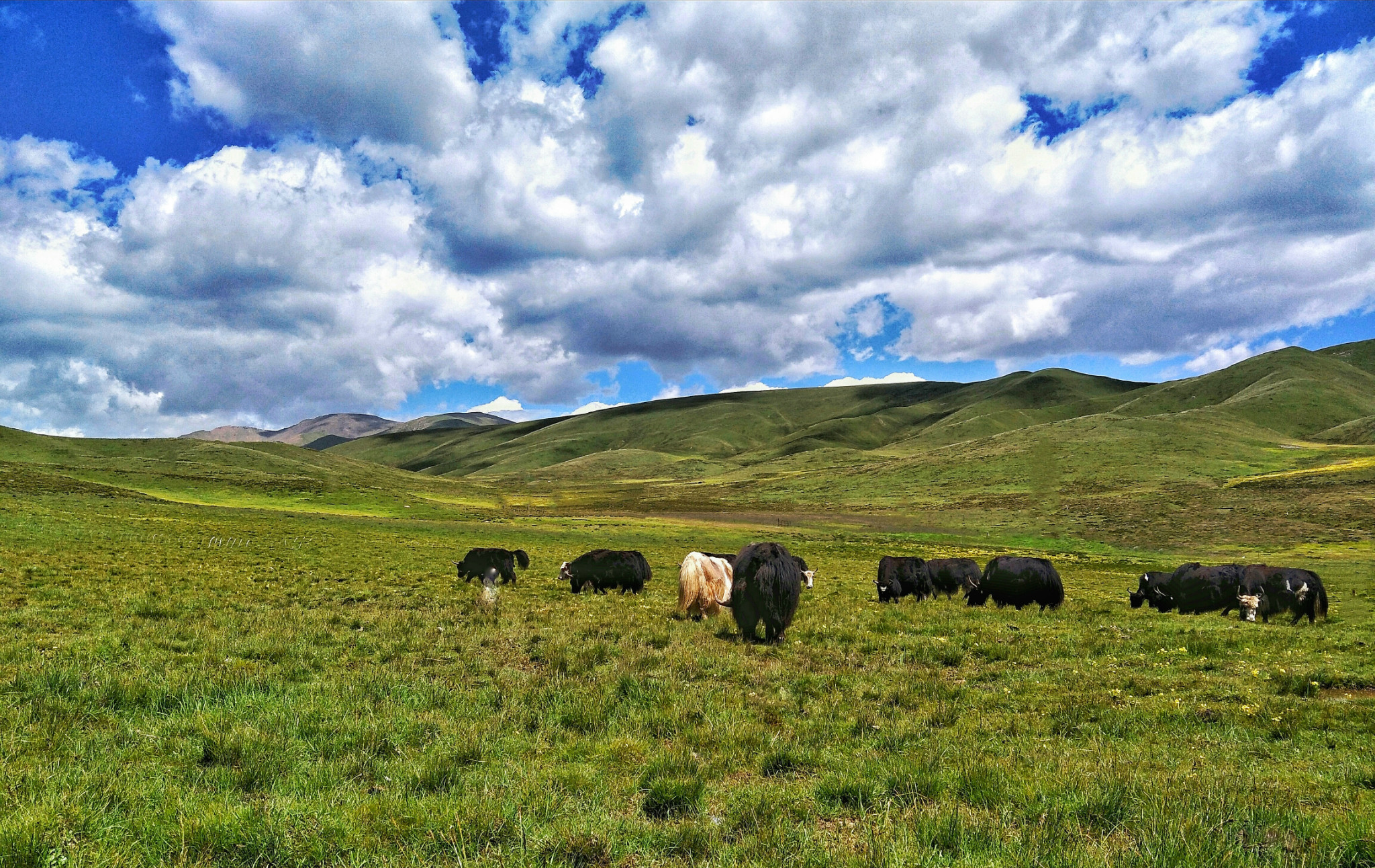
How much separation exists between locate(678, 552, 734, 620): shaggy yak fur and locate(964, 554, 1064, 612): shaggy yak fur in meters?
10.2

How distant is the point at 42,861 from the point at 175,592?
17.3 meters

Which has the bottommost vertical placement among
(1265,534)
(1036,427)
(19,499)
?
(1265,534)

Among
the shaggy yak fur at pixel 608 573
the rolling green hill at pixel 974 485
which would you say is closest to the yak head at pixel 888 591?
the shaggy yak fur at pixel 608 573

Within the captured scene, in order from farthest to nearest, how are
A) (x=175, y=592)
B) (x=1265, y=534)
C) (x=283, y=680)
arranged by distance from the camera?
(x=1265, y=534) < (x=175, y=592) < (x=283, y=680)

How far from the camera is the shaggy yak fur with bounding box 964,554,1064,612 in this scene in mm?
20656

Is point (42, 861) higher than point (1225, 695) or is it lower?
higher

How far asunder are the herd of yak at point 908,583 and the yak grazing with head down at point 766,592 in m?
0.02

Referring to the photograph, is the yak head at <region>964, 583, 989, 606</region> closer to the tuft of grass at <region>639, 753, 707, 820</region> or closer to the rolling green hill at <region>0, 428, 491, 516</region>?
the tuft of grass at <region>639, 753, 707, 820</region>

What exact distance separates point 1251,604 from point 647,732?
23638mm

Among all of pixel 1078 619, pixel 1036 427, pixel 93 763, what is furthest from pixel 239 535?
pixel 1036 427

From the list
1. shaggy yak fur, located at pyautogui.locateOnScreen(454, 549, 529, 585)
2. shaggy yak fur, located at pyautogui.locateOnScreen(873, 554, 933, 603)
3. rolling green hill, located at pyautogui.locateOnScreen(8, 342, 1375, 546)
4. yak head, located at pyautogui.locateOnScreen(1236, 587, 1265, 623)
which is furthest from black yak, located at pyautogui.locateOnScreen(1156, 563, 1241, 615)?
rolling green hill, located at pyautogui.locateOnScreen(8, 342, 1375, 546)

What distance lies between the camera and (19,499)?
45844mm

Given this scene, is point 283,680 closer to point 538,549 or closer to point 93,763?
point 93,763

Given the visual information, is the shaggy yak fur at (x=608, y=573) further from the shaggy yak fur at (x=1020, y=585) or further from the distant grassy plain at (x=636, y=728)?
the shaggy yak fur at (x=1020, y=585)
